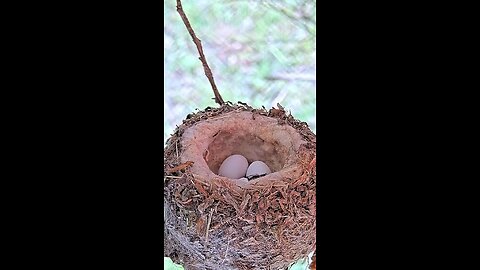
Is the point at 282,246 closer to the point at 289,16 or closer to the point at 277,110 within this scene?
the point at 277,110

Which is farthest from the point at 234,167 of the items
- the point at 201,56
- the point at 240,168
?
the point at 201,56

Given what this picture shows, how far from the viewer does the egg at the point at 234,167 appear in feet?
4.52

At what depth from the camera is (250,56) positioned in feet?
5.02

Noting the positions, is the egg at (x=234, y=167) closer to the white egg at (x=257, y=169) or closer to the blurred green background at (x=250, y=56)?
the white egg at (x=257, y=169)

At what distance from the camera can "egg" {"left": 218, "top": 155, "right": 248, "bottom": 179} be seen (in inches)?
54.3

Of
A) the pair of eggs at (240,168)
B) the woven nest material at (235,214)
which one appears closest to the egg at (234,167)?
the pair of eggs at (240,168)

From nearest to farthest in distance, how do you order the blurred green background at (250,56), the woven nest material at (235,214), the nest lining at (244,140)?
1. the woven nest material at (235,214)
2. the nest lining at (244,140)
3. the blurred green background at (250,56)

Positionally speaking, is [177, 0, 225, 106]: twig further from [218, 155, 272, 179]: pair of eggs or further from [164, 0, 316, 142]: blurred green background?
[218, 155, 272, 179]: pair of eggs

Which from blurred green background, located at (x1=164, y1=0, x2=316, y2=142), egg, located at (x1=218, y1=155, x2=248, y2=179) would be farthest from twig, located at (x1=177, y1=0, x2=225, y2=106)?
egg, located at (x1=218, y1=155, x2=248, y2=179)

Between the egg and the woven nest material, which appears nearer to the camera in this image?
the woven nest material

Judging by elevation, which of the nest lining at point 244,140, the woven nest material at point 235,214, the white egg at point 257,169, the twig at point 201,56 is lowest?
the woven nest material at point 235,214

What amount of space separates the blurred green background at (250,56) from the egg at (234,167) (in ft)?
0.50

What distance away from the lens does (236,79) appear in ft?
4.94

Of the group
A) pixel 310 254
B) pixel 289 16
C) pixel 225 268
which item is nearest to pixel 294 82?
A: pixel 289 16
